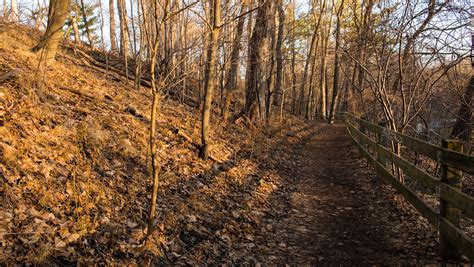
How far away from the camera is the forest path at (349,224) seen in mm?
4273

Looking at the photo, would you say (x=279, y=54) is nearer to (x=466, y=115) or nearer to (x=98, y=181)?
(x=466, y=115)

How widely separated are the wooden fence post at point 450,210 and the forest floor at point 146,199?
0.66 feet

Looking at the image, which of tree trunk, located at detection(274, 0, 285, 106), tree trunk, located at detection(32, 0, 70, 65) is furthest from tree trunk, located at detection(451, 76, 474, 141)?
tree trunk, located at detection(32, 0, 70, 65)

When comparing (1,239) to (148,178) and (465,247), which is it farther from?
(465,247)

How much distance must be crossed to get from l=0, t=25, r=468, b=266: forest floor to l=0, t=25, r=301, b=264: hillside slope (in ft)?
0.06

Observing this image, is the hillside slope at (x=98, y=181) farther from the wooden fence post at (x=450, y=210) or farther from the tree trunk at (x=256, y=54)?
the tree trunk at (x=256, y=54)

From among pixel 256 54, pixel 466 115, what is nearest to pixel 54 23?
pixel 256 54

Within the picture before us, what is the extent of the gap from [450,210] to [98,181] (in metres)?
4.33

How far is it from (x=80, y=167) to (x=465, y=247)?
4.70 meters

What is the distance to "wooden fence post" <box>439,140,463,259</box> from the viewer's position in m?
3.74

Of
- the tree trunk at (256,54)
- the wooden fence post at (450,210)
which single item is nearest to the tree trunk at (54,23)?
the tree trunk at (256,54)

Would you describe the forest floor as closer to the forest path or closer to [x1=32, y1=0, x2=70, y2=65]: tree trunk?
the forest path

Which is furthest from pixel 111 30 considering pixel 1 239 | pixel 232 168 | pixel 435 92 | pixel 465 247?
pixel 465 247

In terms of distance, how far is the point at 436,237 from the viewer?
4391 mm
